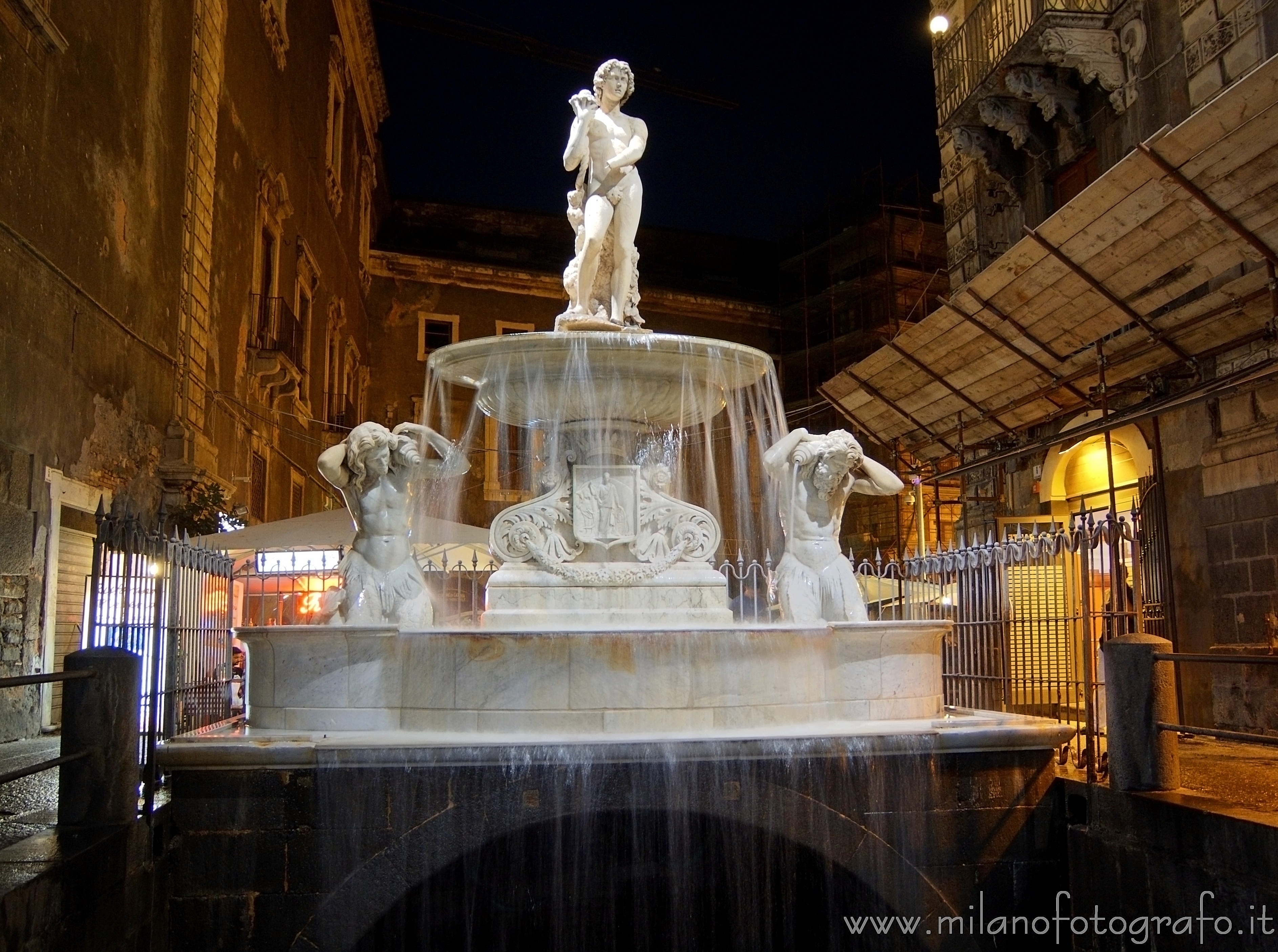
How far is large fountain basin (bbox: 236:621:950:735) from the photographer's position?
6.19 m

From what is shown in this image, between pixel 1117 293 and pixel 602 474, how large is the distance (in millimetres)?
5585

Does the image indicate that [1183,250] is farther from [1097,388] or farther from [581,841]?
[581,841]

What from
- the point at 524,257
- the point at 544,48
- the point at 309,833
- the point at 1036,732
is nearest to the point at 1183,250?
the point at 1036,732

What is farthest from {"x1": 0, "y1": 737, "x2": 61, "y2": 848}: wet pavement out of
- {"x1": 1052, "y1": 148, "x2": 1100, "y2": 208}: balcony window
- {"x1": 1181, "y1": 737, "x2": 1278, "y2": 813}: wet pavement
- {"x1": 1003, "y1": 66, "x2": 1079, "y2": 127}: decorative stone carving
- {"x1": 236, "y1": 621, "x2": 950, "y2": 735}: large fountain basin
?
{"x1": 1003, "y1": 66, "x2": 1079, "y2": 127}: decorative stone carving

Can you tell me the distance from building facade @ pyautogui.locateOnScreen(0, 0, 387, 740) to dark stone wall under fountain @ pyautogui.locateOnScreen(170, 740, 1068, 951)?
238cm

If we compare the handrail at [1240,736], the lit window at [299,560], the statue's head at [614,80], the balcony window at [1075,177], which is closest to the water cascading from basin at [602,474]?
the statue's head at [614,80]

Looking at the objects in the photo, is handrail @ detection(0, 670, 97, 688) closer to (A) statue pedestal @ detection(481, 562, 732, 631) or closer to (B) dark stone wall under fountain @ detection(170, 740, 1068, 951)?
(B) dark stone wall under fountain @ detection(170, 740, 1068, 951)

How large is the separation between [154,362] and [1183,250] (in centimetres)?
1095

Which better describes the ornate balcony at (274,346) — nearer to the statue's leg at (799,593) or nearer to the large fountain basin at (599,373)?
the large fountain basin at (599,373)

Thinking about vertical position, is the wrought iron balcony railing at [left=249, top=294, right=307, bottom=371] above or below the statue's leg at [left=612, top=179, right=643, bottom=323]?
above

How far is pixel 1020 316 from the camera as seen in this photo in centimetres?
1141

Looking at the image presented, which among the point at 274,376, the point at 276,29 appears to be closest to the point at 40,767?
the point at 274,376

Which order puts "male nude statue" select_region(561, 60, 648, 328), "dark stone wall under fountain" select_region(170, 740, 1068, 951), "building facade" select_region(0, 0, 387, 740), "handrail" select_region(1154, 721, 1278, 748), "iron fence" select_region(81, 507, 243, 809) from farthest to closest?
1. "building facade" select_region(0, 0, 387, 740)
2. "male nude statue" select_region(561, 60, 648, 328)
3. "iron fence" select_region(81, 507, 243, 809)
4. "dark stone wall under fountain" select_region(170, 740, 1068, 951)
5. "handrail" select_region(1154, 721, 1278, 748)

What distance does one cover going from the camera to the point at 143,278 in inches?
489
